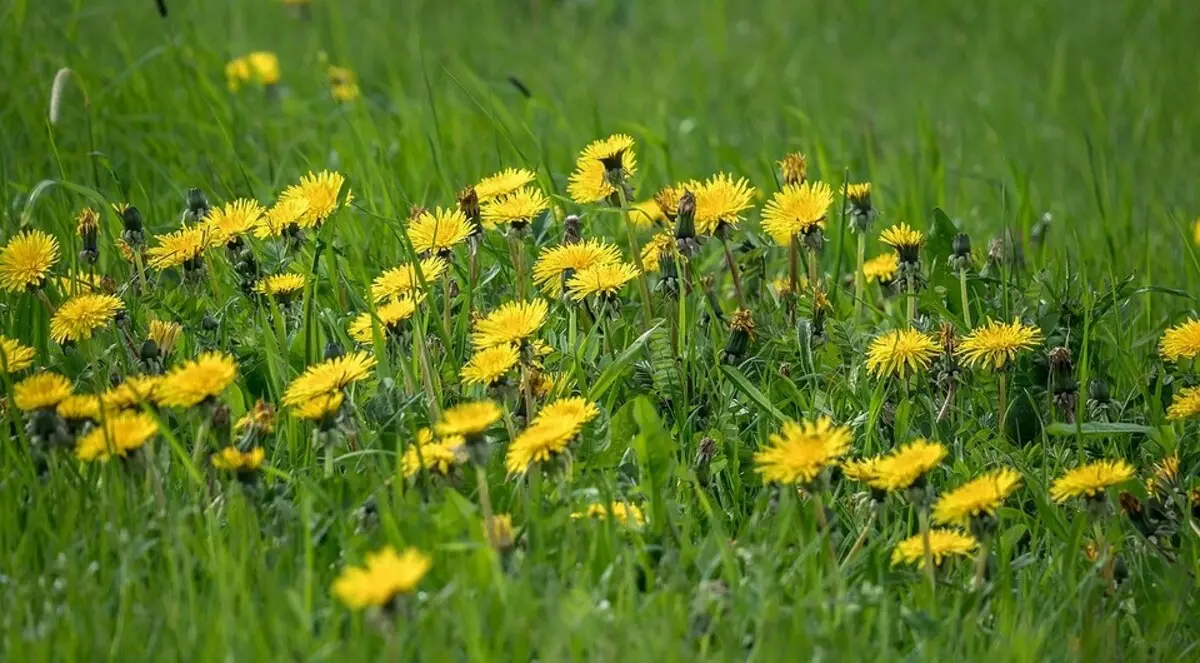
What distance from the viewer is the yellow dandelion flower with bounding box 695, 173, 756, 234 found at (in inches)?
101

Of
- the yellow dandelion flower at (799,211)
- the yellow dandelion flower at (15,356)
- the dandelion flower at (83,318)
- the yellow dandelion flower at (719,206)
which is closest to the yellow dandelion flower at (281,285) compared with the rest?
the dandelion flower at (83,318)

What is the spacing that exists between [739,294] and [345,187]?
920mm

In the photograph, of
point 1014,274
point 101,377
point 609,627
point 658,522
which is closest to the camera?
point 609,627

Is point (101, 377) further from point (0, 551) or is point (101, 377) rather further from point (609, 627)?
point (609, 627)

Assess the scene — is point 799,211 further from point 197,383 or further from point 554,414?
point 197,383

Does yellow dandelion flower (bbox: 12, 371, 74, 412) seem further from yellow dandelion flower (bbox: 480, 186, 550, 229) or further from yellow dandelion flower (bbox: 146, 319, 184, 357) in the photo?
yellow dandelion flower (bbox: 480, 186, 550, 229)

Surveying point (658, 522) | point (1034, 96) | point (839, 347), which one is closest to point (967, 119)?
point (1034, 96)

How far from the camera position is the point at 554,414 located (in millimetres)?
2195

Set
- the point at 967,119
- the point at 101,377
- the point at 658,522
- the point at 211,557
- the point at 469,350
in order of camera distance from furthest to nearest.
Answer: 1. the point at 967,119
2. the point at 469,350
3. the point at 101,377
4. the point at 658,522
5. the point at 211,557

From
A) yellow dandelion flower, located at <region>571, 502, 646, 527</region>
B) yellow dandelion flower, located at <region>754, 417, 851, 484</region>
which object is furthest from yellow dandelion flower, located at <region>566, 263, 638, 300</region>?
yellow dandelion flower, located at <region>754, 417, 851, 484</region>

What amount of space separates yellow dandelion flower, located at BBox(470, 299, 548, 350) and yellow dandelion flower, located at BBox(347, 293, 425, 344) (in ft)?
0.40

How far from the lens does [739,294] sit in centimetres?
273

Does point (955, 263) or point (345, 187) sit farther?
point (345, 187)

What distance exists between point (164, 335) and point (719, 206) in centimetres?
96
